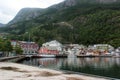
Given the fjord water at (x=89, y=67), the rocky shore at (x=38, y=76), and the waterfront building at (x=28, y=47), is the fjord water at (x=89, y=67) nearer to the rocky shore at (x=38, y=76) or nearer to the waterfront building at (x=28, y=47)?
the rocky shore at (x=38, y=76)

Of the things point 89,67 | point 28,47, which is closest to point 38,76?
point 89,67

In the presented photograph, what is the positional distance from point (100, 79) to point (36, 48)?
574 ft

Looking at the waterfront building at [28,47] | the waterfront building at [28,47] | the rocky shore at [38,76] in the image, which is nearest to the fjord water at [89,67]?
the rocky shore at [38,76]

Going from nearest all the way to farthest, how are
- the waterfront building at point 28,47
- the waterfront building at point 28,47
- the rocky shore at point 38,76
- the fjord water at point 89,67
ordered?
the rocky shore at point 38,76, the fjord water at point 89,67, the waterfront building at point 28,47, the waterfront building at point 28,47

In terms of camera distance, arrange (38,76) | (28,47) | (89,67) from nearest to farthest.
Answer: (38,76), (89,67), (28,47)

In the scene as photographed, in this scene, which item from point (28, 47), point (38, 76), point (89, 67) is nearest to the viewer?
point (38, 76)

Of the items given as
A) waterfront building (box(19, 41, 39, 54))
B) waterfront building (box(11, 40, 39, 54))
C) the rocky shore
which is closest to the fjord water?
the rocky shore

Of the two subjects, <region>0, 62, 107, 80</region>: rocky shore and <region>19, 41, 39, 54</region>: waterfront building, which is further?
<region>19, 41, 39, 54</region>: waterfront building

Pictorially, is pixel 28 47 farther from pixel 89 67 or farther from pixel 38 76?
pixel 38 76

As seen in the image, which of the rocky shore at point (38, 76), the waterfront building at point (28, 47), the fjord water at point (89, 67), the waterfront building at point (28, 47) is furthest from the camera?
the waterfront building at point (28, 47)

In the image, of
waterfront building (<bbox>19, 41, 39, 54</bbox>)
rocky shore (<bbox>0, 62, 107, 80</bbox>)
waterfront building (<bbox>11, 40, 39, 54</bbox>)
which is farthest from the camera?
waterfront building (<bbox>19, 41, 39, 54</bbox>)

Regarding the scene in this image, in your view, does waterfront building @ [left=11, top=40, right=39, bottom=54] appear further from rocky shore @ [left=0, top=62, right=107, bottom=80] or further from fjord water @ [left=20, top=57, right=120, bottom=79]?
rocky shore @ [left=0, top=62, right=107, bottom=80]

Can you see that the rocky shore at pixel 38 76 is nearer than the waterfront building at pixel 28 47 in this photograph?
Yes

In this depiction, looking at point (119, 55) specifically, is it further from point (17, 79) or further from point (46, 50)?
point (17, 79)
